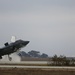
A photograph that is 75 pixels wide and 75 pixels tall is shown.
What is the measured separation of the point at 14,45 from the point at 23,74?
117ft

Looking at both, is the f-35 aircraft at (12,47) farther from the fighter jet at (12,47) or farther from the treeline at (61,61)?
the treeline at (61,61)

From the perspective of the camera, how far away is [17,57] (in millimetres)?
92062

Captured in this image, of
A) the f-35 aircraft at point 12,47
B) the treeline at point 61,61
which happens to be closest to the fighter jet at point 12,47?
the f-35 aircraft at point 12,47

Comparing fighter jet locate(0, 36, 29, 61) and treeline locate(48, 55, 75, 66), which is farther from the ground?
fighter jet locate(0, 36, 29, 61)

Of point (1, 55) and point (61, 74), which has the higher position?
point (1, 55)

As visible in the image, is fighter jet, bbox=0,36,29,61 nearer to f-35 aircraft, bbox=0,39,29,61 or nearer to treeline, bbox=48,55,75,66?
f-35 aircraft, bbox=0,39,29,61

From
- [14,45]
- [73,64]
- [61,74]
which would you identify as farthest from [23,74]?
[14,45]

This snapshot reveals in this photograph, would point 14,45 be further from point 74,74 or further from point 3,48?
point 74,74

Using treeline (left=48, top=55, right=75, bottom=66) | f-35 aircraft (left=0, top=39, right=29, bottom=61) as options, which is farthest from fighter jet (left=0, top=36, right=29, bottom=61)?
treeline (left=48, top=55, right=75, bottom=66)

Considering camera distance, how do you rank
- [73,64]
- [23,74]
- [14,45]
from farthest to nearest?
1. [14,45]
2. [73,64]
3. [23,74]

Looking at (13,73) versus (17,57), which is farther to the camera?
(17,57)

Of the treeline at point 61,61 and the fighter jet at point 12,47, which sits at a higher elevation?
the fighter jet at point 12,47

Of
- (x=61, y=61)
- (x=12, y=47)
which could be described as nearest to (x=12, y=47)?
(x=12, y=47)

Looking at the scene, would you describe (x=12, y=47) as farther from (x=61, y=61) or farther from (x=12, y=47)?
(x=61, y=61)
